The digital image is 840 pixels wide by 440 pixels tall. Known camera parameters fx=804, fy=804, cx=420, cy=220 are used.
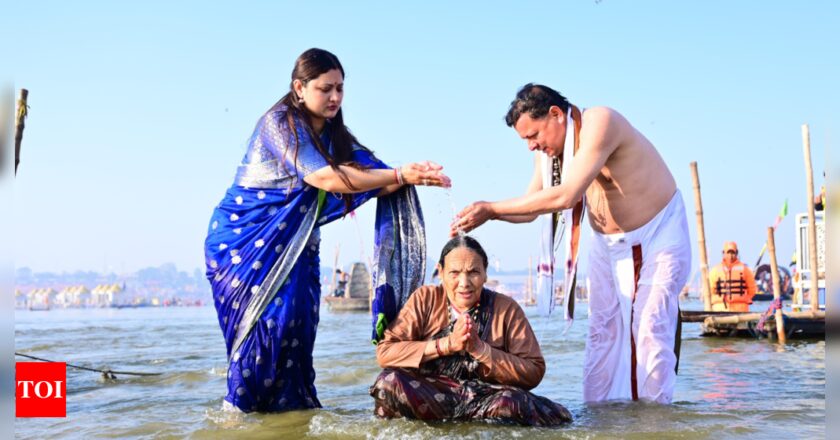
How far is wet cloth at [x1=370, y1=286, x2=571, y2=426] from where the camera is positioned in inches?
167

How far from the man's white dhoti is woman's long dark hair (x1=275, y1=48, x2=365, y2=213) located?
168cm

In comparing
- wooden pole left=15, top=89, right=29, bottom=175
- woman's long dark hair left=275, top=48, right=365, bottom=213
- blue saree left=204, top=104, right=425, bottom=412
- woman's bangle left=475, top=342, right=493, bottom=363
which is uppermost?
wooden pole left=15, top=89, right=29, bottom=175

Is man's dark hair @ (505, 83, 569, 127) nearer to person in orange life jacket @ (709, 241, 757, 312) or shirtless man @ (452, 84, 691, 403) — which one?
shirtless man @ (452, 84, 691, 403)

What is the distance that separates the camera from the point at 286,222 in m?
4.52

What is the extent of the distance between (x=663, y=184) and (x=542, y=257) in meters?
0.92

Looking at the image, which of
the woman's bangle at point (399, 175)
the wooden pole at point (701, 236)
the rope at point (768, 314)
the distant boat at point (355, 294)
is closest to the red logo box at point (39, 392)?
the woman's bangle at point (399, 175)

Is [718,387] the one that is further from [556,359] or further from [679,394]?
[556,359]

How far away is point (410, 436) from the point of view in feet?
13.1

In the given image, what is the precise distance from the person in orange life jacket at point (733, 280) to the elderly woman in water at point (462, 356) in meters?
14.5

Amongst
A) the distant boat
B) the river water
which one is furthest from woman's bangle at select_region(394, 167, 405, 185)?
the distant boat

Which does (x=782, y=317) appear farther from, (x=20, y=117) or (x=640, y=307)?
(x=20, y=117)

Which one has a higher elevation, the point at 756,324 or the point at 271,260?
the point at 271,260

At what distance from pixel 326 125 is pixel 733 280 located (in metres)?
15.2

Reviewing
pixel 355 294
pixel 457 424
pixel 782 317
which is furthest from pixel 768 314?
pixel 355 294
